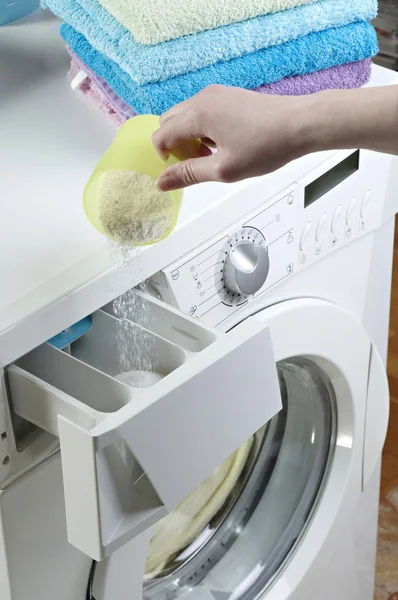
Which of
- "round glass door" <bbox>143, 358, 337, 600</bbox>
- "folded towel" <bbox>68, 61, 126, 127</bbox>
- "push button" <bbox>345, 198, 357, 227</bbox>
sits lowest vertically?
"round glass door" <bbox>143, 358, 337, 600</bbox>

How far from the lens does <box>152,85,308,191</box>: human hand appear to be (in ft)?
1.96

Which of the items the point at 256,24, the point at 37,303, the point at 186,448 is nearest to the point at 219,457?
the point at 186,448

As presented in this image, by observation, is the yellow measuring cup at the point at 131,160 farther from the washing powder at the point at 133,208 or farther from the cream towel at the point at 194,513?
the cream towel at the point at 194,513

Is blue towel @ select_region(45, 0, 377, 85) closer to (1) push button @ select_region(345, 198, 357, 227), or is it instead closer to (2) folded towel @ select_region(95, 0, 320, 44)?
(2) folded towel @ select_region(95, 0, 320, 44)

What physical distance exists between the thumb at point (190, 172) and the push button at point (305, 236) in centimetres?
27

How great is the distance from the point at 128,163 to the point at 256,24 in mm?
244

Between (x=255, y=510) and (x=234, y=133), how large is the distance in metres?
0.65

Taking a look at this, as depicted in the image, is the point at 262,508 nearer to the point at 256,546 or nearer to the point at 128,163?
the point at 256,546

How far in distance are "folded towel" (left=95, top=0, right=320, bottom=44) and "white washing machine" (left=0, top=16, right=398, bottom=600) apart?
116 mm

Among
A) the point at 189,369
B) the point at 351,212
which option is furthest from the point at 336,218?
the point at 189,369

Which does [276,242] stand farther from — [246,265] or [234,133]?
[234,133]

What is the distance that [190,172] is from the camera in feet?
2.00

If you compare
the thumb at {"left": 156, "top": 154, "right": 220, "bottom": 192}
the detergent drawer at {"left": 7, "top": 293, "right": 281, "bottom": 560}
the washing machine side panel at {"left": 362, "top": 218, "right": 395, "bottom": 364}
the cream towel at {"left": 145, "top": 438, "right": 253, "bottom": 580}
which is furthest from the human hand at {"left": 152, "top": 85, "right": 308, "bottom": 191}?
the cream towel at {"left": 145, "top": 438, "right": 253, "bottom": 580}

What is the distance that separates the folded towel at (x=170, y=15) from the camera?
29.1 inches
